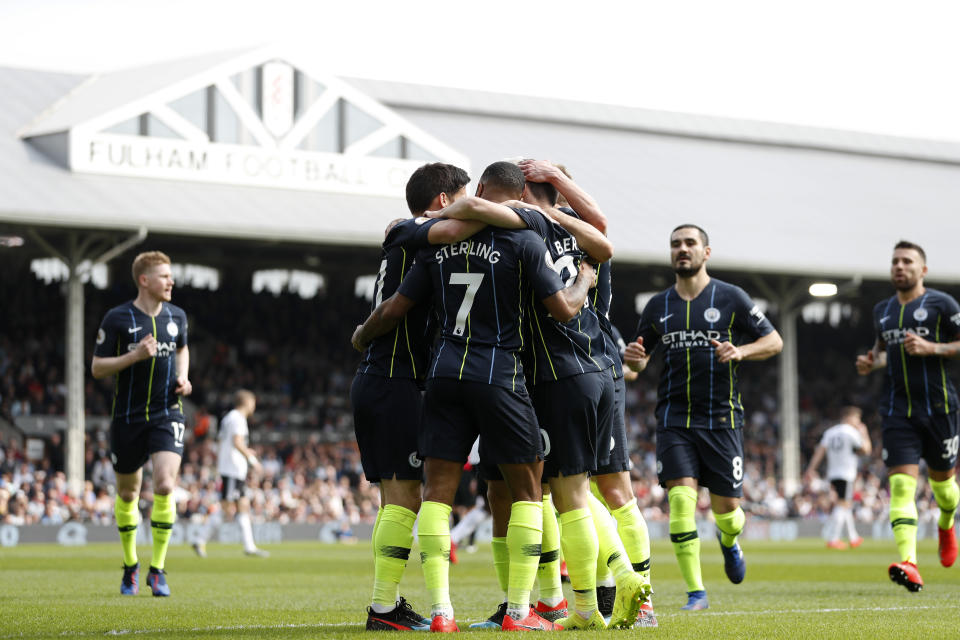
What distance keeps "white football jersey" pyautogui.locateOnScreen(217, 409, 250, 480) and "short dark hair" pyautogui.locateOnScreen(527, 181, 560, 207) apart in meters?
12.3

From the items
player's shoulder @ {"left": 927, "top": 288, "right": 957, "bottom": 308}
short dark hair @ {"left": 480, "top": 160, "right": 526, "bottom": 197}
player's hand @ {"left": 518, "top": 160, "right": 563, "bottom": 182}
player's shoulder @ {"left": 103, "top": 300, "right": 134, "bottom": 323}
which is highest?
player's hand @ {"left": 518, "top": 160, "right": 563, "bottom": 182}

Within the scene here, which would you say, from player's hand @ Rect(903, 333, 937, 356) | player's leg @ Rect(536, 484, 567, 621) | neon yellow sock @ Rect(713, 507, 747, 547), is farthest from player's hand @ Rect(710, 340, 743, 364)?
player's leg @ Rect(536, 484, 567, 621)

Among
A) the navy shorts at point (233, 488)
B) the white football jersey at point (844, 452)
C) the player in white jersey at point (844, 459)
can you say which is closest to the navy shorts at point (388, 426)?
the navy shorts at point (233, 488)

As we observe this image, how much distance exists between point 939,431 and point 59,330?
24.5 metres

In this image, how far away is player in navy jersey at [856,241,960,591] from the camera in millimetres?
11031

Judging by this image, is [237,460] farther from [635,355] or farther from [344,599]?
[635,355]

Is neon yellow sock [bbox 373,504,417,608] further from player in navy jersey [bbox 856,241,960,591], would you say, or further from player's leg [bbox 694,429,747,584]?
player in navy jersey [bbox 856,241,960,591]

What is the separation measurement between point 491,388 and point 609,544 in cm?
117

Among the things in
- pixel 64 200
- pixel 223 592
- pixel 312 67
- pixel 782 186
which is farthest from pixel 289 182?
pixel 223 592

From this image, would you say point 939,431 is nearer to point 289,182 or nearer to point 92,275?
point 289,182

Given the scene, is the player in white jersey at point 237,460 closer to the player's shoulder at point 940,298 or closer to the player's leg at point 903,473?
the player's leg at point 903,473

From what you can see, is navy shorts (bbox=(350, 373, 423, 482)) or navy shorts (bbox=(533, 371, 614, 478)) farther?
navy shorts (bbox=(350, 373, 423, 482))

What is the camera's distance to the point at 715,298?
9648mm

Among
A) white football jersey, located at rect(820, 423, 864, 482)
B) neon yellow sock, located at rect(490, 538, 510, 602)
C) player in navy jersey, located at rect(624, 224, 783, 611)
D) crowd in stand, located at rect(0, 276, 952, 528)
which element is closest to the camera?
neon yellow sock, located at rect(490, 538, 510, 602)
